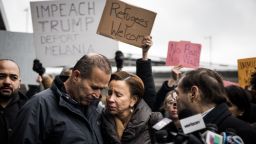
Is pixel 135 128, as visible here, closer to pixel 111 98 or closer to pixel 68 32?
pixel 111 98

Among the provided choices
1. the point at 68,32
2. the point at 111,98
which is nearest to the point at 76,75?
the point at 111,98

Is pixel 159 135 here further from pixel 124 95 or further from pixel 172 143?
pixel 124 95

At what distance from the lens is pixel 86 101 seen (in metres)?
3.09

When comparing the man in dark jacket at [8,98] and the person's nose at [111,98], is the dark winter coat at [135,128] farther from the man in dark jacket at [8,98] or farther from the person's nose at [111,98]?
the man in dark jacket at [8,98]

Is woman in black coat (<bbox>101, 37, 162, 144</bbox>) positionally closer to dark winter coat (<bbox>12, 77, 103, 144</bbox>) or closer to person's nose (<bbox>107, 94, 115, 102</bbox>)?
person's nose (<bbox>107, 94, 115, 102</bbox>)

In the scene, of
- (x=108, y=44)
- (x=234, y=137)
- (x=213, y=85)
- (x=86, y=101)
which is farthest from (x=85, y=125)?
(x=108, y=44)

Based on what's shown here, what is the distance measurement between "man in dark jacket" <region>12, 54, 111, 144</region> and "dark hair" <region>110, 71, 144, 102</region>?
0.44m

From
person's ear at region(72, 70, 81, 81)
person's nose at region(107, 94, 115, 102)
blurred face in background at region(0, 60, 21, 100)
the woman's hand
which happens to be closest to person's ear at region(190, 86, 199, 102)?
person's ear at region(72, 70, 81, 81)

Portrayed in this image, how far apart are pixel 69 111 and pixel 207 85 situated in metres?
0.91

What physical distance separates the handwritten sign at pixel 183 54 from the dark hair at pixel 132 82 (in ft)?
6.35

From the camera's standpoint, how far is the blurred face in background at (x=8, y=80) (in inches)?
164

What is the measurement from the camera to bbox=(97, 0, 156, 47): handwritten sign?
14.6 ft

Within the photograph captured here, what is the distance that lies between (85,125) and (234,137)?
1.14m

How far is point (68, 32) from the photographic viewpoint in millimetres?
5602
